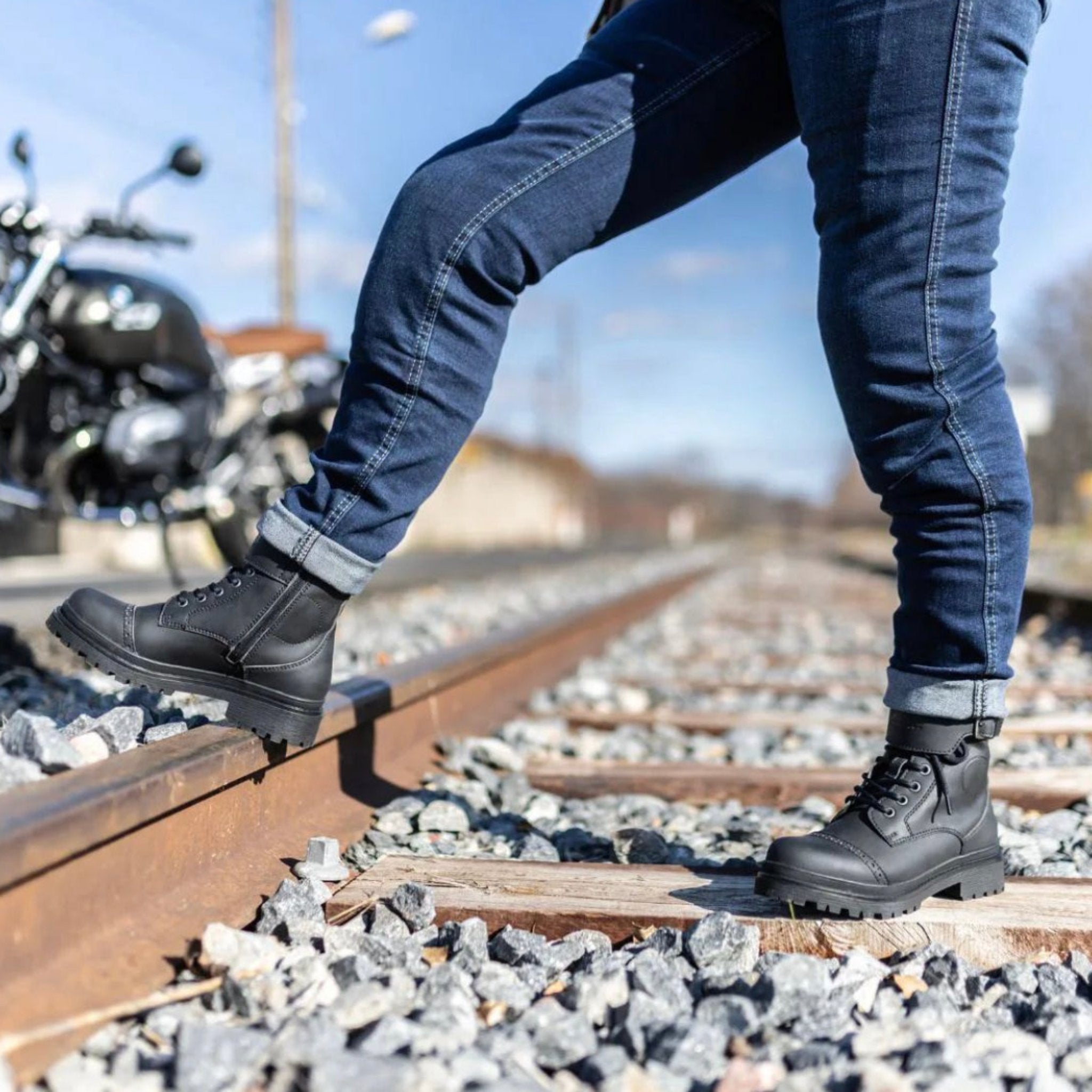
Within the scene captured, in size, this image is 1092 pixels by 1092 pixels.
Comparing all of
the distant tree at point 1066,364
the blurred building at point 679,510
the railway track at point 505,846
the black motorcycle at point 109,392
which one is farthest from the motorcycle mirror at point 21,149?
the blurred building at point 679,510

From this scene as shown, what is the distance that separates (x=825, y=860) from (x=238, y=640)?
85 centimetres

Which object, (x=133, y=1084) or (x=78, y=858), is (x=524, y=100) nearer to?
(x=78, y=858)

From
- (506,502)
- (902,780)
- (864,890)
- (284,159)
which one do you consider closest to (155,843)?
(864,890)

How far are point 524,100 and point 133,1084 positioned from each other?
135cm

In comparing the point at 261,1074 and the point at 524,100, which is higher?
the point at 524,100

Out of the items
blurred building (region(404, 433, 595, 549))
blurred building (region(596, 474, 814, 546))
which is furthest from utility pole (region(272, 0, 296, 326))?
blurred building (region(596, 474, 814, 546))

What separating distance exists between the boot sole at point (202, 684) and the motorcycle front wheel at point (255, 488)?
355 cm

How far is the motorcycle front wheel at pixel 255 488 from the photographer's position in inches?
215

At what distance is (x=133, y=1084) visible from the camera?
1089 millimetres

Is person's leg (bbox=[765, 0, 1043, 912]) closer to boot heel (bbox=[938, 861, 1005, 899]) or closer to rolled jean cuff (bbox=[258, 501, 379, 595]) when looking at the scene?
boot heel (bbox=[938, 861, 1005, 899])

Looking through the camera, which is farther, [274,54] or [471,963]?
[274,54]

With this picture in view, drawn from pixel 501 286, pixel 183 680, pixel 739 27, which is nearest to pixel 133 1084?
pixel 183 680

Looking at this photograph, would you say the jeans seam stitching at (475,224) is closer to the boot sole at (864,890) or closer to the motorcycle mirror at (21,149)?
the boot sole at (864,890)

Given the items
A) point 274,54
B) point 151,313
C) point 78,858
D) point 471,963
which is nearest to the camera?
point 78,858
